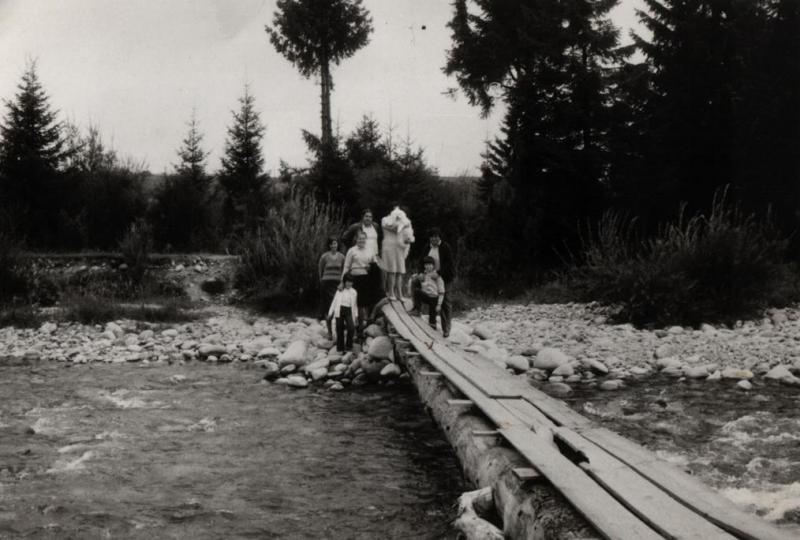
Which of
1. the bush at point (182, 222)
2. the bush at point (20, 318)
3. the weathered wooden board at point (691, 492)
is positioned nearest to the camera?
the weathered wooden board at point (691, 492)

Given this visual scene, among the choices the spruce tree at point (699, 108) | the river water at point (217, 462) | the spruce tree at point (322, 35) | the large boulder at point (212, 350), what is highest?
the spruce tree at point (322, 35)

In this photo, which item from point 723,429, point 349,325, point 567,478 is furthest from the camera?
point 349,325

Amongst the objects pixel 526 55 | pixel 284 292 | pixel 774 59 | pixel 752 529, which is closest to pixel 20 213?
pixel 284 292

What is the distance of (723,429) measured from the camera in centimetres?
671

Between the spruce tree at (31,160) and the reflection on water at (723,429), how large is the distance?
16.4 m

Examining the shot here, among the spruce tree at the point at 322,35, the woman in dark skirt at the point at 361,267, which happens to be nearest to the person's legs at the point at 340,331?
the woman in dark skirt at the point at 361,267

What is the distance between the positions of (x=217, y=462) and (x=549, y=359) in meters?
4.95

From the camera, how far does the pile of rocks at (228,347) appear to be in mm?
9680

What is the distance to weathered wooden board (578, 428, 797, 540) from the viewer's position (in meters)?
3.16

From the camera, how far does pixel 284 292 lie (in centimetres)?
1453

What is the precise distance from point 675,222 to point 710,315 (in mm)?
5631

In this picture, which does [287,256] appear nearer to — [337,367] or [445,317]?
[337,367]

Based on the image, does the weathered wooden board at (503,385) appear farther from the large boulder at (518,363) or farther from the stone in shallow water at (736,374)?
the stone in shallow water at (736,374)

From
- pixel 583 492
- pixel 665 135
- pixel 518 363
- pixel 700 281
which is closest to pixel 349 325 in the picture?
pixel 518 363
